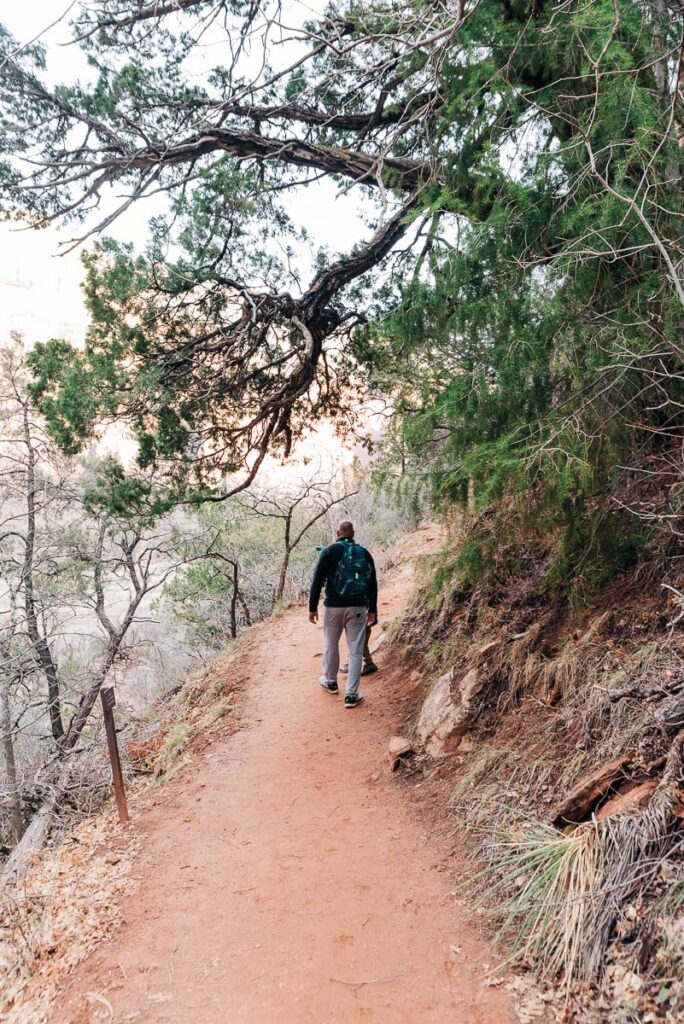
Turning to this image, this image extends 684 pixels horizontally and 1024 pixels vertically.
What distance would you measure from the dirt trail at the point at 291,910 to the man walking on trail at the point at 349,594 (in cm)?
83

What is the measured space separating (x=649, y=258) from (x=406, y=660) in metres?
5.00

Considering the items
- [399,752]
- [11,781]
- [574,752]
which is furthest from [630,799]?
[11,781]

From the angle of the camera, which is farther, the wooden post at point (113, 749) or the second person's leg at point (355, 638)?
the second person's leg at point (355, 638)

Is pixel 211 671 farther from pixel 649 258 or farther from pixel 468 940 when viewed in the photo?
pixel 649 258

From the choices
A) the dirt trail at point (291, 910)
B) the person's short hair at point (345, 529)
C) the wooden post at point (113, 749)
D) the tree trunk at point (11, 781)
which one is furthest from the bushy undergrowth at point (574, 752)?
the tree trunk at point (11, 781)

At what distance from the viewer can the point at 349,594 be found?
21.2 feet

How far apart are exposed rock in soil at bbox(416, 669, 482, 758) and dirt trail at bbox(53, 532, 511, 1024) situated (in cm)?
51

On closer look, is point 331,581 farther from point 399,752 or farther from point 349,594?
point 399,752

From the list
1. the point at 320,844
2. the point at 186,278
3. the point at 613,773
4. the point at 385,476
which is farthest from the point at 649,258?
the point at 320,844

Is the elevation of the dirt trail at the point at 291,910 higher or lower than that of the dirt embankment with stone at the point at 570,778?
lower

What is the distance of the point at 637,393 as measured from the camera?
3.79 metres

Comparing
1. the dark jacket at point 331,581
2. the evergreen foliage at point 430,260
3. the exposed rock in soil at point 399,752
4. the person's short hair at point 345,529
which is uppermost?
the evergreen foliage at point 430,260

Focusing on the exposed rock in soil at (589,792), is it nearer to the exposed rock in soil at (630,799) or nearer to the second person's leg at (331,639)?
the exposed rock in soil at (630,799)

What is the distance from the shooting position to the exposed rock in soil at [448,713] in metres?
5.11
